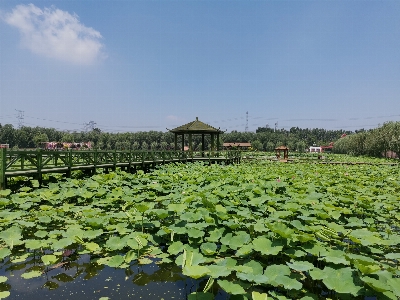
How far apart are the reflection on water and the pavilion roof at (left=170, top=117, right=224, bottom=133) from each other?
1639cm

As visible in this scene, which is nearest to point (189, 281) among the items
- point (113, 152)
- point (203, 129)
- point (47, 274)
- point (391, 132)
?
point (47, 274)

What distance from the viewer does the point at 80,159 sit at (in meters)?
11.4

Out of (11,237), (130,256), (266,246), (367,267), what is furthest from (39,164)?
(367,267)

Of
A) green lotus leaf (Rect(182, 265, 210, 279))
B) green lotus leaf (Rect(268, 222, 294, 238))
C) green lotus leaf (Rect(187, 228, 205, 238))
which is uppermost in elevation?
green lotus leaf (Rect(268, 222, 294, 238))

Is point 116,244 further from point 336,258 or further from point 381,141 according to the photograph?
point 381,141

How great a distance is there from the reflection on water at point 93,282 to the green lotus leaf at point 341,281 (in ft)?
3.15

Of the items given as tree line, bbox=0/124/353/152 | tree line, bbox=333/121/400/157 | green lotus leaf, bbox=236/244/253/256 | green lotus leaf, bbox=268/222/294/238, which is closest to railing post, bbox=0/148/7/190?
green lotus leaf, bbox=236/244/253/256

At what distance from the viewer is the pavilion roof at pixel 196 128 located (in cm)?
1941

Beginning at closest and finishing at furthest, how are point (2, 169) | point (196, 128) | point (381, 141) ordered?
1. point (2, 169)
2. point (196, 128)
3. point (381, 141)

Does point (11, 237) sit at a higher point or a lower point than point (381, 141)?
lower

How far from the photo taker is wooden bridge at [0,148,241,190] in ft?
23.6

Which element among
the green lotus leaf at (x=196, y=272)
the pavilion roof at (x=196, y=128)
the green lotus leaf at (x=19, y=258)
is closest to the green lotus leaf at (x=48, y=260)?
the green lotus leaf at (x=19, y=258)

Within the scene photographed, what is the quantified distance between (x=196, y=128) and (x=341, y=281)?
17.6 m

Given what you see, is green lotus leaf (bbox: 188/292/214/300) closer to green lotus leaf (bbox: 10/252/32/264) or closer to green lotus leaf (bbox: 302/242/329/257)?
green lotus leaf (bbox: 302/242/329/257)
